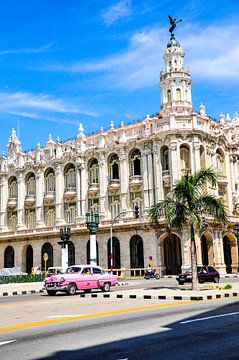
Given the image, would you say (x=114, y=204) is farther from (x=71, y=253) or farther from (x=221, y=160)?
(x=221, y=160)

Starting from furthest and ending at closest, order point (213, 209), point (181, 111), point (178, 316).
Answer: point (181, 111) < point (213, 209) < point (178, 316)

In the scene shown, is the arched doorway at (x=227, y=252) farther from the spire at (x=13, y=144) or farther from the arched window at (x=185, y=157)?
the spire at (x=13, y=144)

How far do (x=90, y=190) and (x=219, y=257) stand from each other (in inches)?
674

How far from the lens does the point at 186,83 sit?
56812mm

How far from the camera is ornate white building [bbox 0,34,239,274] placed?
5172 centimetres

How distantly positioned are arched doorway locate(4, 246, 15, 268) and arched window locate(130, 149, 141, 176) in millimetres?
21283

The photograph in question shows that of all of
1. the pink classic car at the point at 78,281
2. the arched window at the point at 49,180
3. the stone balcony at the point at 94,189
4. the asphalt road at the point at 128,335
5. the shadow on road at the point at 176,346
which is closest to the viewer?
the shadow on road at the point at 176,346

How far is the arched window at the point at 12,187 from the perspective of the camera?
220ft

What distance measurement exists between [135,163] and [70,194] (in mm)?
9598

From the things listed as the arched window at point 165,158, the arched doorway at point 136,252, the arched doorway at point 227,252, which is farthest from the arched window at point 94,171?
the arched doorway at point 227,252

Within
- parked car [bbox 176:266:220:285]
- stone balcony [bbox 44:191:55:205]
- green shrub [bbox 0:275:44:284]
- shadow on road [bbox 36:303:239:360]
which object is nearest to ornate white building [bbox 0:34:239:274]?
stone balcony [bbox 44:191:55:205]

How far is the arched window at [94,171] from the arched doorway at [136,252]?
9.28 meters

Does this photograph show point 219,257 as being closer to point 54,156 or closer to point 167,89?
point 167,89

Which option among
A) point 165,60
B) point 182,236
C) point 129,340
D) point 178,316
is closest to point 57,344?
point 129,340
